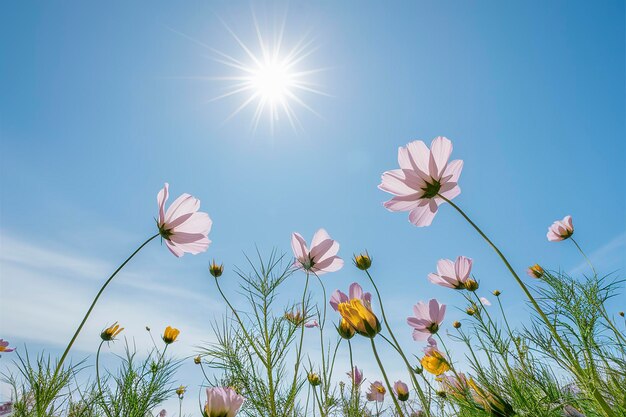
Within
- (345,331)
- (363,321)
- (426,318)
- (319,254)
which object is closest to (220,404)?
(345,331)

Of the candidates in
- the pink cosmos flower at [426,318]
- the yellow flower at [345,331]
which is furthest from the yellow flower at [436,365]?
the pink cosmos flower at [426,318]

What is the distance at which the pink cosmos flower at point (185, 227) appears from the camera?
1217 millimetres

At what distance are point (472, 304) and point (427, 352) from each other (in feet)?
2.23

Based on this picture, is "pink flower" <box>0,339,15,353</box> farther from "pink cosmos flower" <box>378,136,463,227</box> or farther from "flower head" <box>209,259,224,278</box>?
"pink cosmos flower" <box>378,136,463,227</box>

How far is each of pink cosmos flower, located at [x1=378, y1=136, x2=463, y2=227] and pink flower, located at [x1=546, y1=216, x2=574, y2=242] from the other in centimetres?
183

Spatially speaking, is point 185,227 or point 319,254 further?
Result: point 319,254

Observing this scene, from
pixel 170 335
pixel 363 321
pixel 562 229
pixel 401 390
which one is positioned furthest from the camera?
pixel 562 229

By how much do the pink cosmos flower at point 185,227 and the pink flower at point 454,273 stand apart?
1050 millimetres

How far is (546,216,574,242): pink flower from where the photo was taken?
243 cm

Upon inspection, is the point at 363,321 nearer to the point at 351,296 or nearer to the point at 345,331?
the point at 351,296

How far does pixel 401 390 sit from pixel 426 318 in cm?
54

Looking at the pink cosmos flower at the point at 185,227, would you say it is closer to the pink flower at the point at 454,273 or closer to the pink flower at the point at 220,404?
the pink flower at the point at 220,404

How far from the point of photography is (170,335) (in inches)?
88.7

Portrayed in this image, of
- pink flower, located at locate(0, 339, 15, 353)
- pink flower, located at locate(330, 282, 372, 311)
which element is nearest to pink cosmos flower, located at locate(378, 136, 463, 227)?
pink flower, located at locate(330, 282, 372, 311)
